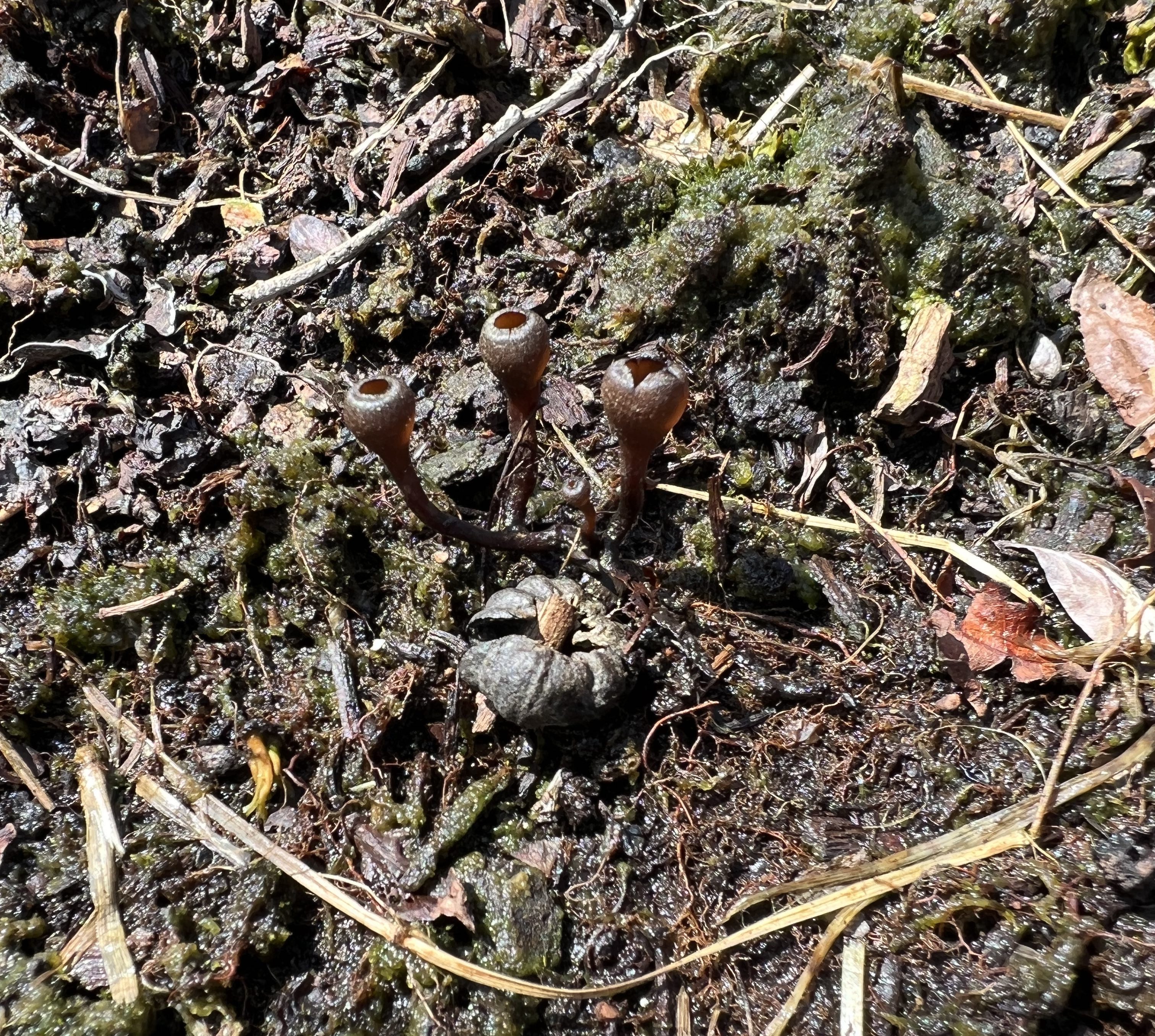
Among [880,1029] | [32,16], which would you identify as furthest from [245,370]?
[880,1029]

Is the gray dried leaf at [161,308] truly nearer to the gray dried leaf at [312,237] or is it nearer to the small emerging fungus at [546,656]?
the gray dried leaf at [312,237]

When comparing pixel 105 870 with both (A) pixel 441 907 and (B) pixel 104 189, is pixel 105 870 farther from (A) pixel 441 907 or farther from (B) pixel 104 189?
(B) pixel 104 189

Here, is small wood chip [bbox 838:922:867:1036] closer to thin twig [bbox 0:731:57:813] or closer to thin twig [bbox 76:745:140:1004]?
thin twig [bbox 76:745:140:1004]

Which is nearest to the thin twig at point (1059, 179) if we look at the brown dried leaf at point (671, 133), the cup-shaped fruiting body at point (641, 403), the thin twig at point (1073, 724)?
the brown dried leaf at point (671, 133)

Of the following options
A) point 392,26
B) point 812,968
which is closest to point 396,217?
point 392,26

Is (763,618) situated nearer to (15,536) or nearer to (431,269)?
(431,269)

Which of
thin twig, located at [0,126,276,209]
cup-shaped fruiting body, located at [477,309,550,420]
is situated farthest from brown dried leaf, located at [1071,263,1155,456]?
thin twig, located at [0,126,276,209]
